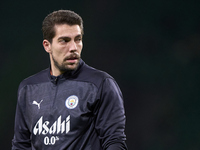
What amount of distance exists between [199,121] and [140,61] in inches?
40.1

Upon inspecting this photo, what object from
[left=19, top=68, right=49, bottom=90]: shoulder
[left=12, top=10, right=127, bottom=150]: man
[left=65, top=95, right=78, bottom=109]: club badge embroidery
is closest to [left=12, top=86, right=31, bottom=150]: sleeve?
[left=12, top=10, right=127, bottom=150]: man

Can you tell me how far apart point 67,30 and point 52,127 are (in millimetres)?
555

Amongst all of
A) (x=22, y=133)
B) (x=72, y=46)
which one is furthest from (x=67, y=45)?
(x=22, y=133)

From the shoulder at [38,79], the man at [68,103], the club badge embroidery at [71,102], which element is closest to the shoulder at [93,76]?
the man at [68,103]

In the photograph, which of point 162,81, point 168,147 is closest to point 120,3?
point 162,81

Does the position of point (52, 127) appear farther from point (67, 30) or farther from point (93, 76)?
point (67, 30)

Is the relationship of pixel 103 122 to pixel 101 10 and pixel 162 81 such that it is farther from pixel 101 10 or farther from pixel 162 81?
pixel 101 10

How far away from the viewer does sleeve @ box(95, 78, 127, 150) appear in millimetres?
1925

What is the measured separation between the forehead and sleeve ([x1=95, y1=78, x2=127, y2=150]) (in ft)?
1.08

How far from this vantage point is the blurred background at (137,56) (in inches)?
173

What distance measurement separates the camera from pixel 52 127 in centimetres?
206

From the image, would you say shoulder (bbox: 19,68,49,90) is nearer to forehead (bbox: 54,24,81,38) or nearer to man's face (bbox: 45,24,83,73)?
man's face (bbox: 45,24,83,73)

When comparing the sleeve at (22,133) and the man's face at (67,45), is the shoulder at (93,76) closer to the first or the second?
the man's face at (67,45)

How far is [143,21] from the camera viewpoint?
14.8ft
